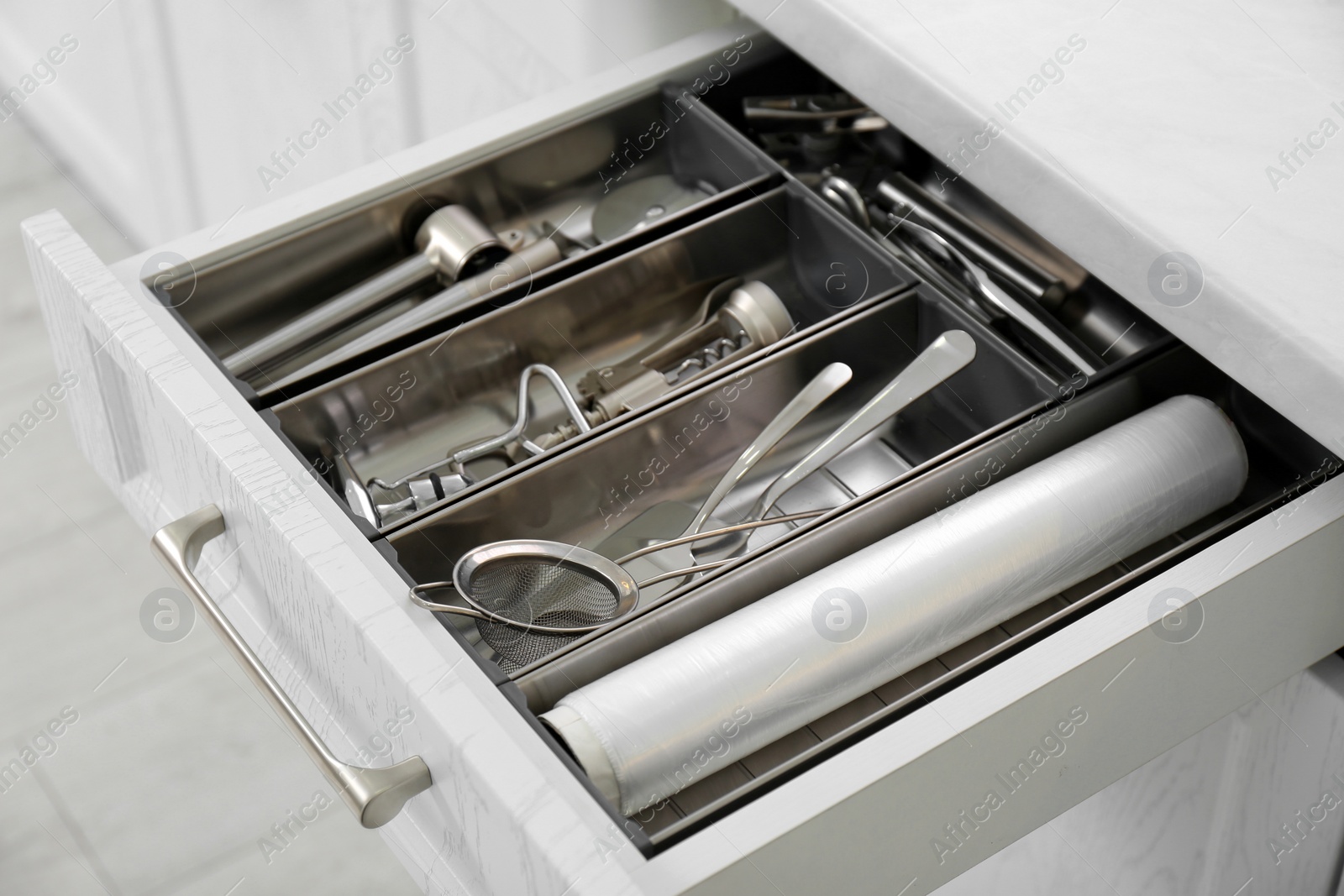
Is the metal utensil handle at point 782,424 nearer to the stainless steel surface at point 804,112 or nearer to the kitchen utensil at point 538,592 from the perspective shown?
the kitchen utensil at point 538,592

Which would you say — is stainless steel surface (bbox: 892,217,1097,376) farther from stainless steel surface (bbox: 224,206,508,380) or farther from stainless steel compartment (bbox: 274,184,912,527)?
stainless steel surface (bbox: 224,206,508,380)

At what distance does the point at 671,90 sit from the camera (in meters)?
0.88

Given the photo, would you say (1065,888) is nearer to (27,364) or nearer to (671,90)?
(671,90)

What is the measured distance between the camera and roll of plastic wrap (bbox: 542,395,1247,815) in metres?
0.56

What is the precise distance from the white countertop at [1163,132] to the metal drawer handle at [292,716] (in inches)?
15.9

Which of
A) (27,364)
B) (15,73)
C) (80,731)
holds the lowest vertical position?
(80,731)

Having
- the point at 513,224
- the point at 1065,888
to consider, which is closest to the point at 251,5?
the point at 513,224

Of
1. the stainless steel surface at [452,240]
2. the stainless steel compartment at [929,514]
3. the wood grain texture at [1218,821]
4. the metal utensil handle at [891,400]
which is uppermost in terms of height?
the stainless steel surface at [452,240]

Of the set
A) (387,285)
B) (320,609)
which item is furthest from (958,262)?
(320,609)

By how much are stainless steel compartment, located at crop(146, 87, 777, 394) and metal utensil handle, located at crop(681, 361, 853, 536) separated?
152 mm

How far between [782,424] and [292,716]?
0.32 meters

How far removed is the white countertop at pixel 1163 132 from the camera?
0.59 metres

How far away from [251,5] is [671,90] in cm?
67

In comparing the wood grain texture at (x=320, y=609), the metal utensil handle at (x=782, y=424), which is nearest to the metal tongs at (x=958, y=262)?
the metal utensil handle at (x=782, y=424)
